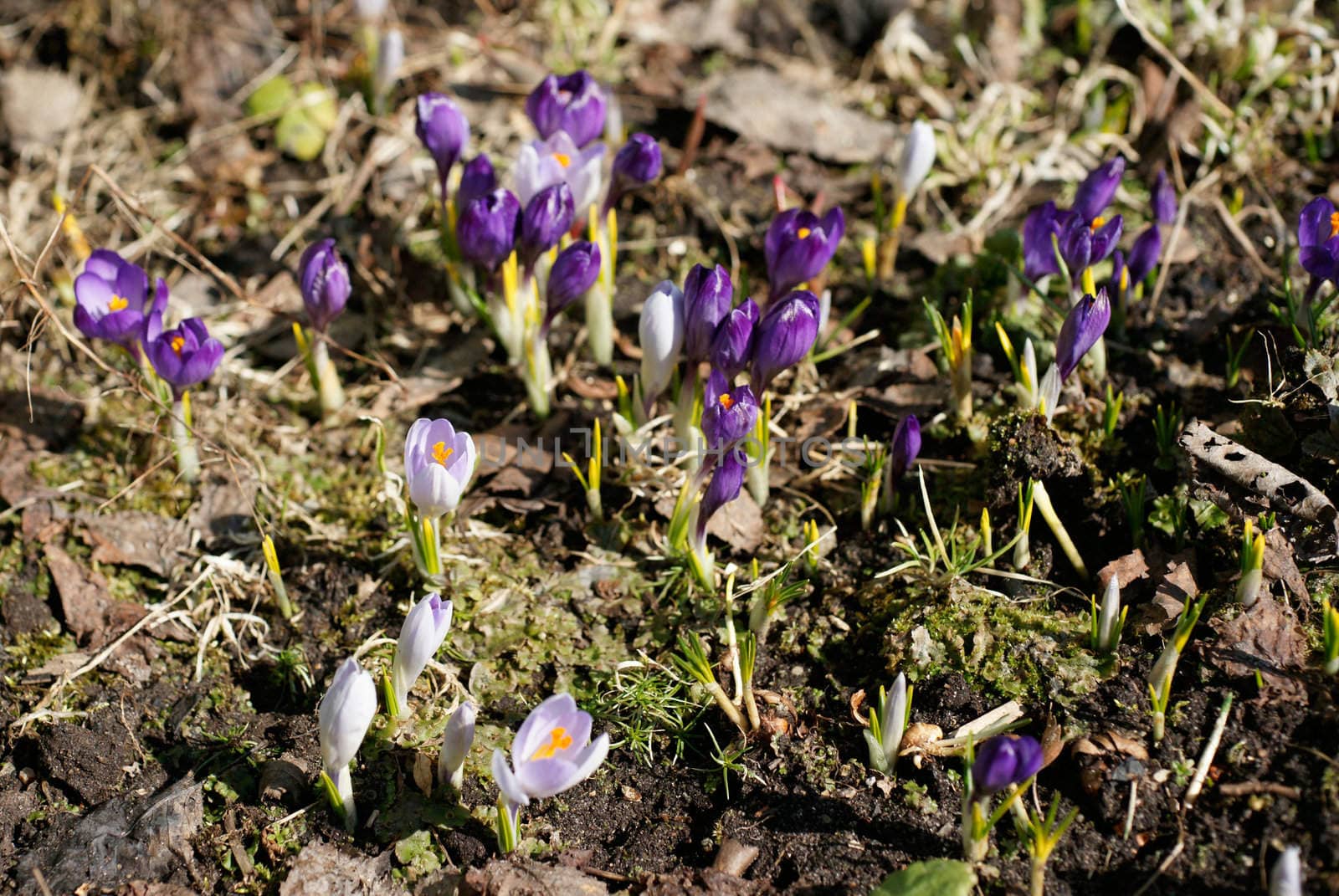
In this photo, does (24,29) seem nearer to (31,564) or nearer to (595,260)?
(31,564)

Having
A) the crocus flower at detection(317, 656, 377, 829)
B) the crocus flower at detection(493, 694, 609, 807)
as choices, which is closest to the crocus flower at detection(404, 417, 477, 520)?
the crocus flower at detection(317, 656, 377, 829)

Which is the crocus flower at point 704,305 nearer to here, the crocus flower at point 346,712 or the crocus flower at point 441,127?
the crocus flower at point 441,127

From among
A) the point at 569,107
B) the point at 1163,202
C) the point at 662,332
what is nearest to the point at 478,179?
the point at 569,107

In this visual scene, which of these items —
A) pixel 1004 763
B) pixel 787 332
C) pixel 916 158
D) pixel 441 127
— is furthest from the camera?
pixel 916 158

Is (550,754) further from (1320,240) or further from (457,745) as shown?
(1320,240)

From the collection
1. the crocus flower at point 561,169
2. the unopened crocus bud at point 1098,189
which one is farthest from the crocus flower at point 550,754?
the unopened crocus bud at point 1098,189

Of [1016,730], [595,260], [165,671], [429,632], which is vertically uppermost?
[595,260]

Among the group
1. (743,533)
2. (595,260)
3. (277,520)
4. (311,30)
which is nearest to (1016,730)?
(743,533)
